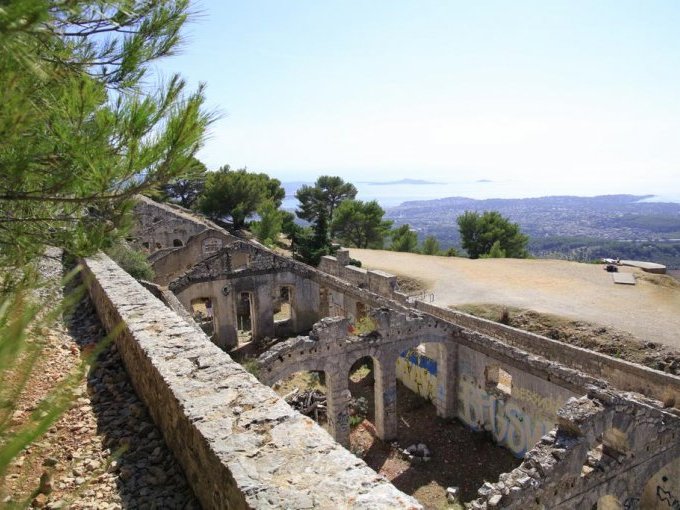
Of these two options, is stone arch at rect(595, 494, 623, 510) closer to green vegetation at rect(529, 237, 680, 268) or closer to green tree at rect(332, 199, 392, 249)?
green tree at rect(332, 199, 392, 249)

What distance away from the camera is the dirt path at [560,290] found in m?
17.4

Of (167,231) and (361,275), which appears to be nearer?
(361,275)

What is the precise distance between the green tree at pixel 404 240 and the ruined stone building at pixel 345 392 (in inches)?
706

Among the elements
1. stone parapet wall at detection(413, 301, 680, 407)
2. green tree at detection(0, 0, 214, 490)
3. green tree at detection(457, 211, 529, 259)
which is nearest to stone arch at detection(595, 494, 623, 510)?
stone parapet wall at detection(413, 301, 680, 407)

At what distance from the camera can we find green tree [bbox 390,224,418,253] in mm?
42094

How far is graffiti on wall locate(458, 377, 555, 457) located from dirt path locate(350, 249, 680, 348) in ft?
19.3

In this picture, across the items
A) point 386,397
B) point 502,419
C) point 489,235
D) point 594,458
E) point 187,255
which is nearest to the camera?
point 594,458

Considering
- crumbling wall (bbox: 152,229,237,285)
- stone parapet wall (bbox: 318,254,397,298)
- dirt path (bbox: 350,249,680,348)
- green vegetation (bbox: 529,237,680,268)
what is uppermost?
crumbling wall (bbox: 152,229,237,285)

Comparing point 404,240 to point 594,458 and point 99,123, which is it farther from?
point 99,123

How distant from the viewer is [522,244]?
130 feet

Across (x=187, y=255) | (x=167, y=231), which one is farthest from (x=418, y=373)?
(x=167, y=231)

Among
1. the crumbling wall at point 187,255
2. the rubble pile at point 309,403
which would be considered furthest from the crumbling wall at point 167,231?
the rubble pile at point 309,403

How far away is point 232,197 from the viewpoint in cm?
4000

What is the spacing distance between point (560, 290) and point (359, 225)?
75.3ft
